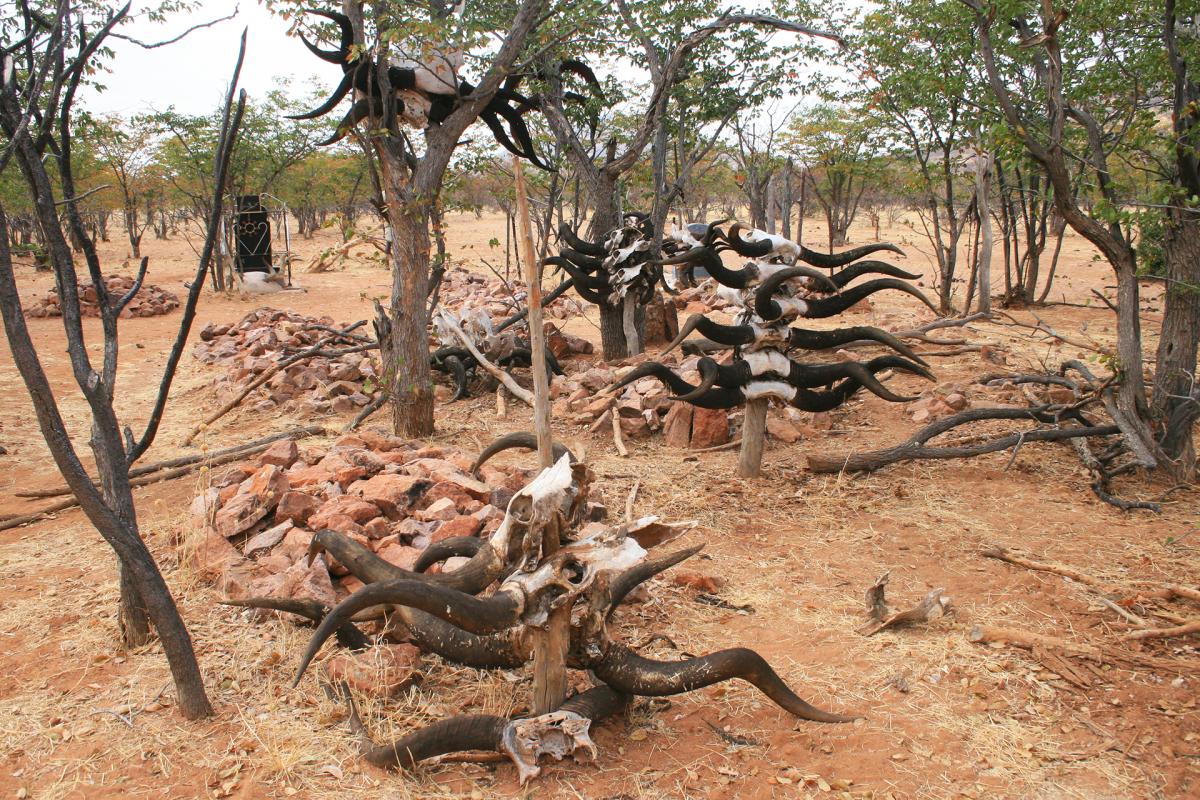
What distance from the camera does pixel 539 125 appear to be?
13086mm

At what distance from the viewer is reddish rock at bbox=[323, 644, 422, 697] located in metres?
2.93

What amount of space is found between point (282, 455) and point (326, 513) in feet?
4.02

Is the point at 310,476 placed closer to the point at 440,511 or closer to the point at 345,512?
the point at 345,512

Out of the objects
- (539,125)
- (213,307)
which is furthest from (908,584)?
(213,307)

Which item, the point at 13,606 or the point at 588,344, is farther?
the point at 588,344

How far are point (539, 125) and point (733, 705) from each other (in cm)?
1174

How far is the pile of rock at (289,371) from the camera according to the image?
8047 mm

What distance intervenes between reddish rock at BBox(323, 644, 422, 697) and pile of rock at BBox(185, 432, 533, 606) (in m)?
0.42

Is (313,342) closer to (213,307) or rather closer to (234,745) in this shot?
(213,307)

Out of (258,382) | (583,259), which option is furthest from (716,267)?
(258,382)

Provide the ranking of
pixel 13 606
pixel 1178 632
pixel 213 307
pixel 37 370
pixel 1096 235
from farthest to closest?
pixel 213 307 < pixel 1096 235 < pixel 13 606 < pixel 1178 632 < pixel 37 370

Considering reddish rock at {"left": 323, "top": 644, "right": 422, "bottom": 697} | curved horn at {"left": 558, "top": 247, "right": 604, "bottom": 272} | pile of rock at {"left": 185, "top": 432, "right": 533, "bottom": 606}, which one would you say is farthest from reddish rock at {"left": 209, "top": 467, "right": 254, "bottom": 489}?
curved horn at {"left": 558, "top": 247, "right": 604, "bottom": 272}

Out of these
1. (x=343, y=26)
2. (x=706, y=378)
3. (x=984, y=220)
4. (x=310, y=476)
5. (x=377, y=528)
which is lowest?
(x=377, y=528)

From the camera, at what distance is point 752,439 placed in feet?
18.5
